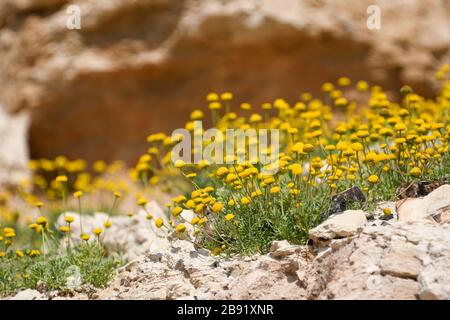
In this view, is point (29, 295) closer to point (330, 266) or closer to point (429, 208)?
point (330, 266)

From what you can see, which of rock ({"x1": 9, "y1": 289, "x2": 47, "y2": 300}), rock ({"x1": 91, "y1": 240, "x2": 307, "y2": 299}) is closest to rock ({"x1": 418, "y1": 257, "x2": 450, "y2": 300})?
rock ({"x1": 91, "y1": 240, "x2": 307, "y2": 299})

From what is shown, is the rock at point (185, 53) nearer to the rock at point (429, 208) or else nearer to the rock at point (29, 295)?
the rock at point (429, 208)

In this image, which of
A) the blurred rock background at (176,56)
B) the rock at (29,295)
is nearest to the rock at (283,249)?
the rock at (29,295)

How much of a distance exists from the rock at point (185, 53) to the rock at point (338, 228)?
4.72 meters

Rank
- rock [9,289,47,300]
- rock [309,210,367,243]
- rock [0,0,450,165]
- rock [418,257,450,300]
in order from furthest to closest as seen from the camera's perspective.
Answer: rock [0,0,450,165] → rock [9,289,47,300] → rock [309,210,367,243] → rock [418,257,450,300]

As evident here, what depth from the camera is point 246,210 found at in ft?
14.2

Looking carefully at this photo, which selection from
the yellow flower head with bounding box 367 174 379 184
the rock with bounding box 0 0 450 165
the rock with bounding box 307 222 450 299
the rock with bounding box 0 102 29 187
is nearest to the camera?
the rock with bounding box 307 222 450 299

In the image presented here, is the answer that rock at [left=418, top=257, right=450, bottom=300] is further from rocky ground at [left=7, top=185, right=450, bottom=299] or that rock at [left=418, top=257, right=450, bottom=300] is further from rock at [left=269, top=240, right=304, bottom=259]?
rock at [left=269, top=240, right=304, bottom=259]

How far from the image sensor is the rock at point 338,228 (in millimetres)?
3904

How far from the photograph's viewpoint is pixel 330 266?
12.5 ft

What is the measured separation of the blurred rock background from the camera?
27.7 feet

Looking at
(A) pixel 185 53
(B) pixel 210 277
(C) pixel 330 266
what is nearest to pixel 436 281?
(C) pixel 330 266
